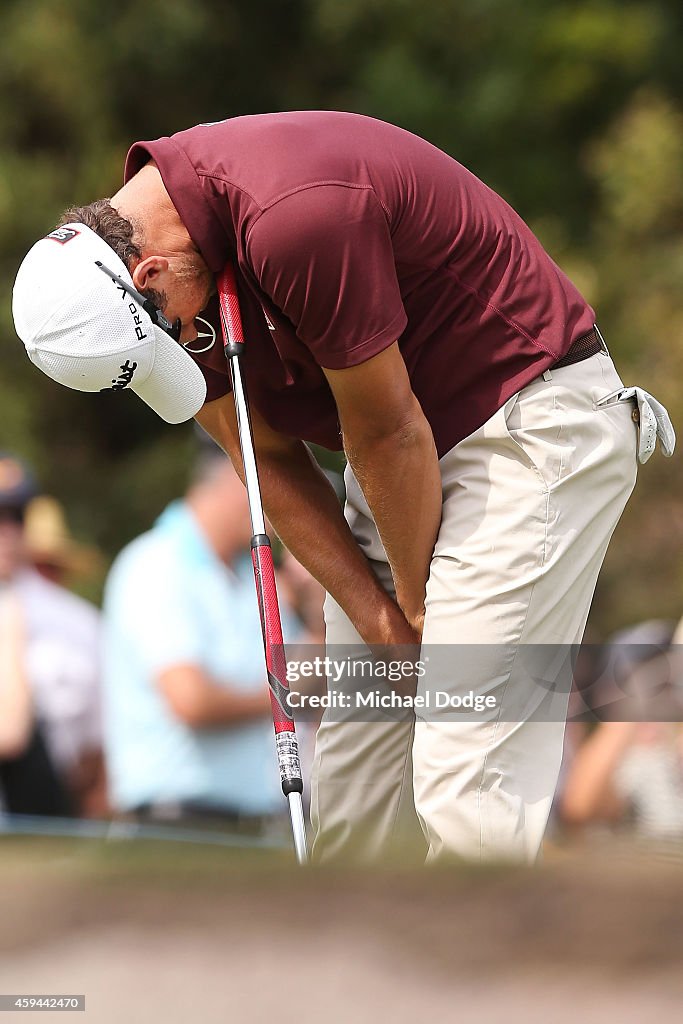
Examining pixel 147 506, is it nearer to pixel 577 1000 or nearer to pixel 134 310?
pixel 134 310

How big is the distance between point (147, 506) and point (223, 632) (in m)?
5.74

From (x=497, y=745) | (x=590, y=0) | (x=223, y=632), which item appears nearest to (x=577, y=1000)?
(x=497, y=745)

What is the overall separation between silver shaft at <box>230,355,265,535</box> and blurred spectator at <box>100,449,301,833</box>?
1679 mm

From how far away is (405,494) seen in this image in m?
2.80

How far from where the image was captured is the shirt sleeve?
2.51 meters

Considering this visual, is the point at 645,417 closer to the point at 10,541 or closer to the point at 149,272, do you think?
the point at 149,272

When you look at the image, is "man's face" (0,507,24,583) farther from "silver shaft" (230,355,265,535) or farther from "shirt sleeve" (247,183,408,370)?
"shirt sleeve" (247,183,408,370)

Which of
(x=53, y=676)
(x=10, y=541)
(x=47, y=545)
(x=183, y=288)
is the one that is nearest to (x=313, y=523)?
(x=183, y=288)

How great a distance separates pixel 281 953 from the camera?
2.01 meters

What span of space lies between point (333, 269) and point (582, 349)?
2.20 ft

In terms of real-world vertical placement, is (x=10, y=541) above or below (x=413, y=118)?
below

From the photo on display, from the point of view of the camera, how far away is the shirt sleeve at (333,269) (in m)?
2.51

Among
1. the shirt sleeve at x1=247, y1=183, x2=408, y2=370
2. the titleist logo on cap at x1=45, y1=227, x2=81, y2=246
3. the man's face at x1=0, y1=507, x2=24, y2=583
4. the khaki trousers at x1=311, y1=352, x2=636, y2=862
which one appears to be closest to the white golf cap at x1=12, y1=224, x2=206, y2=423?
the titleist logo on cap at x1=45, y1=227, x2=81, y2=246

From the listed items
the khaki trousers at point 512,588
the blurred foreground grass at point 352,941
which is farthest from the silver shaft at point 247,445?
the blurred foreground grass at point 352,941
